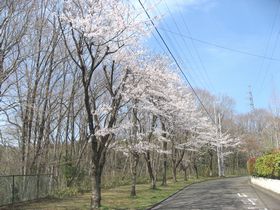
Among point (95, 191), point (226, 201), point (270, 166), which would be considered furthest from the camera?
point (270, 166)

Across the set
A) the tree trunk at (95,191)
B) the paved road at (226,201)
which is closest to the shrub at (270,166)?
the paved road at (226,201)

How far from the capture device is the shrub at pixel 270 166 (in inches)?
972

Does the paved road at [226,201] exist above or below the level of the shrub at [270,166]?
below

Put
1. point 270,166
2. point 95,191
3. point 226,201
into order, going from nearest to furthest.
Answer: point 95,191 < point 226,201 < point 270,166

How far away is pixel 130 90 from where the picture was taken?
73.7ft

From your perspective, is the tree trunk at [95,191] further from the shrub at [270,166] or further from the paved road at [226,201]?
the shrub at [270,166]

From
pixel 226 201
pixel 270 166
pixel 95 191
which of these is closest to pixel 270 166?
pixel 270 166

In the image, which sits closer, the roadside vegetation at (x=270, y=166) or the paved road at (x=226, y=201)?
the paved road at (x=226, y=201)

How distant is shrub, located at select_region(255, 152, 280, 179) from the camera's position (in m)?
24.7

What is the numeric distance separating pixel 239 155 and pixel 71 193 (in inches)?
2652

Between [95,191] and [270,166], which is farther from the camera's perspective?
[270,166]

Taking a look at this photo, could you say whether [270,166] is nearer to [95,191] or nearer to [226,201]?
[226,201]

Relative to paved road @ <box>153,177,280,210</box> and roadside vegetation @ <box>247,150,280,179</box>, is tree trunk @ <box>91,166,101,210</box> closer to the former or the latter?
paved road @ <box>153,177,280,210</box>

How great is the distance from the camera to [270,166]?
27172mm
